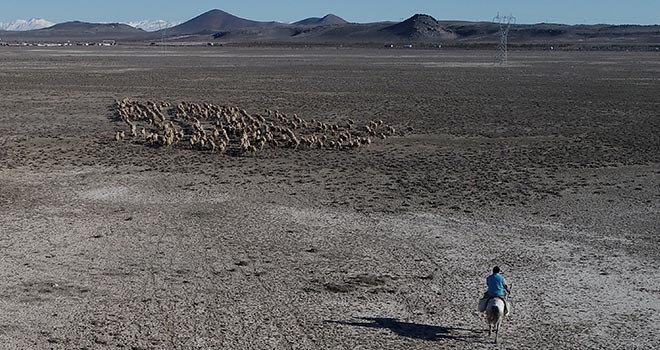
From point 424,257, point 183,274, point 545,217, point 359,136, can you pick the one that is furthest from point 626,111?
point 183,274

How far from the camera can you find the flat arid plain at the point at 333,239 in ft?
37.5

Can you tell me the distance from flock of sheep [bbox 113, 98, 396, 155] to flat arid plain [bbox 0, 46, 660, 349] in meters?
0.73

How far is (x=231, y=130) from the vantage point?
2983 cm

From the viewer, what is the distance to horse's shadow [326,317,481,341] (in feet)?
36.6

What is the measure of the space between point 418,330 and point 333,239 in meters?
4.80

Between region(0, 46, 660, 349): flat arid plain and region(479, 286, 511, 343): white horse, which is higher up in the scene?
region(479, 286, 511, 343): white horse

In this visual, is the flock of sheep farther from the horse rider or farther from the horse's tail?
the horse's tail

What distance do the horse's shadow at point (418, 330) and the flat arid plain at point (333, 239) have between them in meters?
0.03

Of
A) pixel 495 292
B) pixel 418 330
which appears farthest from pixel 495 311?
pixel 418 330

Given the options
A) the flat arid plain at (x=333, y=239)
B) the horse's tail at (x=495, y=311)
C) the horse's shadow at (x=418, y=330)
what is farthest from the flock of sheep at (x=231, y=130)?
the horse's tail at (x=495, y=311)

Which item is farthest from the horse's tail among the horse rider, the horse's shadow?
the horse's shadow

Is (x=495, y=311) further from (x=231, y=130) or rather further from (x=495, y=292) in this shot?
(x=231, y=130)

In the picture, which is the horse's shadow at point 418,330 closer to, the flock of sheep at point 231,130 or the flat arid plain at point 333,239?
the flat arid plain at point 333,239

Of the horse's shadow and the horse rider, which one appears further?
the horse's shadow
